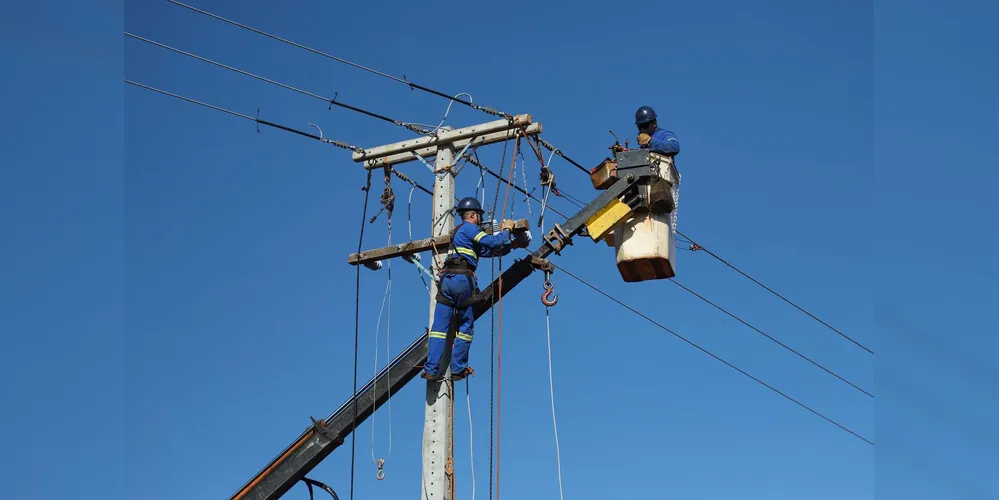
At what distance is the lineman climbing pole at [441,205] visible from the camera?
46.9 ft

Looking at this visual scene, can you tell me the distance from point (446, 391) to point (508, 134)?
288 cm

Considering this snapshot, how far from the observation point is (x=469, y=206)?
1492 cm

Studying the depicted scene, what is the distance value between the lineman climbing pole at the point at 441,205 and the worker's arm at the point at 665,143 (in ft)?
4.14

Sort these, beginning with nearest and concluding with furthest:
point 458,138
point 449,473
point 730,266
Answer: point 449,473
point 458,138
point 730,266

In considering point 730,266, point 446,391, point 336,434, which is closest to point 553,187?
point 446,391

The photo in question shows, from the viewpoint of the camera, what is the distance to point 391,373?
15.4 metres

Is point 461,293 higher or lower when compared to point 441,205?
lower

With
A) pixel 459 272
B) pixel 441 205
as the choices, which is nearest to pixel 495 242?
pixel 459 272

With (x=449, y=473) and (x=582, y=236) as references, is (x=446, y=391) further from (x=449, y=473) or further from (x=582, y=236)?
(x=582, y=236)

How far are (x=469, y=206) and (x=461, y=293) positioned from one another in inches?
39.7

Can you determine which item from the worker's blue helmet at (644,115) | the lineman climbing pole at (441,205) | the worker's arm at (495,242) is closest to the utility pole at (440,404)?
the lineman climbing pole at (441,205)

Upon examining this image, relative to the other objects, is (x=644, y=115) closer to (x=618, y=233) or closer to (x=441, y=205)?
(x=618, y=233)

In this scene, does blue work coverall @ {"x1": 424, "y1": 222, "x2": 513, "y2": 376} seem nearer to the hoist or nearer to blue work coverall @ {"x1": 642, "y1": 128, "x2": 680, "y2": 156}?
the hoist

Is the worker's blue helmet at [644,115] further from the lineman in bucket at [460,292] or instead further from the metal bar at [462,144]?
the lineman in bucket at [460,292]
